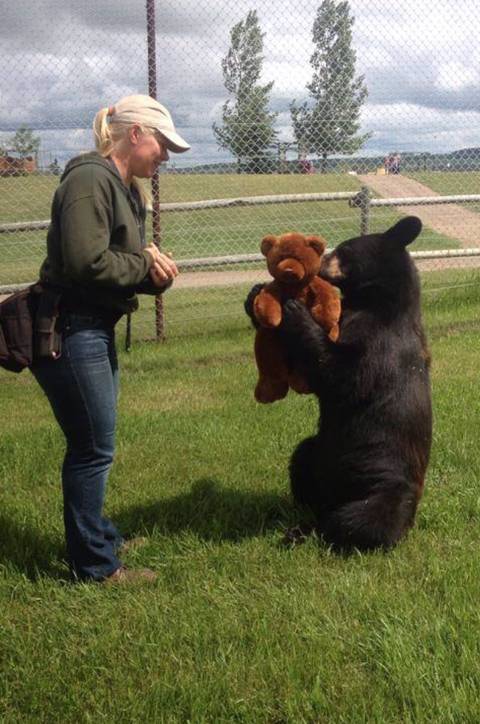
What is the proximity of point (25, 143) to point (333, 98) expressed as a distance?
3.56m

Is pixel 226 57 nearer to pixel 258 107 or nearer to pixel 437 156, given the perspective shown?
pixel 258 107

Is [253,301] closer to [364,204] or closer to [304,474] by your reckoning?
[304,474]

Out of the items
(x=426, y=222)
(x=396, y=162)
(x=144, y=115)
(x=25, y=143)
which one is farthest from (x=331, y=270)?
(x=426, y=222)

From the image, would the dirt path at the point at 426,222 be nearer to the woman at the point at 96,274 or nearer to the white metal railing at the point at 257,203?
the white metal railing at the point at 257,203

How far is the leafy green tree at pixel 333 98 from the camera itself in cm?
886

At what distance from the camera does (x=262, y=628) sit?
311cm

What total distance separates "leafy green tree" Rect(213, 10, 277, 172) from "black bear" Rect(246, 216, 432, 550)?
15.9ft

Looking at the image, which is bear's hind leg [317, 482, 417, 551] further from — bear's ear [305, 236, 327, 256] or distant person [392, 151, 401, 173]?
distant person [392, 151, 401, 173]

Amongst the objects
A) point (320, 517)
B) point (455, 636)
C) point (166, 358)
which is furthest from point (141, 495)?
point (166, 358)

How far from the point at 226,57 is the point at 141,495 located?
5.36 meters

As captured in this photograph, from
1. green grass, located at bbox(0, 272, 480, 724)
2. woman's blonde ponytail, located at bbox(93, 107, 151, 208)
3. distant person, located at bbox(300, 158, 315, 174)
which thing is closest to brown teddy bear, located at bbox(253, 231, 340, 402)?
woman's blonde ponytail, located at bbox(93, 107, 151, 208)

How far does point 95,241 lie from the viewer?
9.78 feet

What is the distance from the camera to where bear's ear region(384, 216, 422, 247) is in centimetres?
373

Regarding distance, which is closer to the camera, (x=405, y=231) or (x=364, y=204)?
(x=405, y=231)
